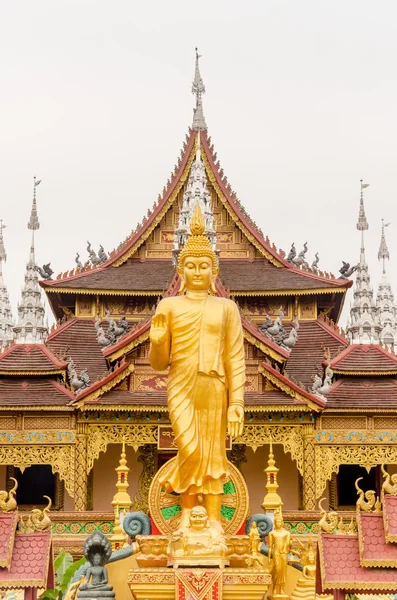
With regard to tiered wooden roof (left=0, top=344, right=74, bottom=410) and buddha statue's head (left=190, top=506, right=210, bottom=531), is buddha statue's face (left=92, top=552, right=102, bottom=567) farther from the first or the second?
tiered wooden roof (left=0, top=344, right=74, bottom=410)

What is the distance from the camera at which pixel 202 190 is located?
2339 centimetres

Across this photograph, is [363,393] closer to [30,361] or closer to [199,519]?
[30,361]

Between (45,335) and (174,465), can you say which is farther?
(45,335)

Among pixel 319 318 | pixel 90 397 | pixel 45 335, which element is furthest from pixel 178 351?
pixel 319 318

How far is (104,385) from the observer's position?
20.4 m

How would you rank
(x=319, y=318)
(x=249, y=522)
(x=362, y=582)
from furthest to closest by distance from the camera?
(x=319, y=318), (x=249, y=522), (x=362, y=582)

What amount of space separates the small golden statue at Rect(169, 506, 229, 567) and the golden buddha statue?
0.93 ft

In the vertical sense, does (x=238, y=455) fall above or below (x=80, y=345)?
below

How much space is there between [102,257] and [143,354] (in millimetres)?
5508

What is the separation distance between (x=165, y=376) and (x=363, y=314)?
397 centimetres

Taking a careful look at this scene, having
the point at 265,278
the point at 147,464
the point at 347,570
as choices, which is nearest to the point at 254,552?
the point at 347,570

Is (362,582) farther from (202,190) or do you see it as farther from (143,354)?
(202,190)

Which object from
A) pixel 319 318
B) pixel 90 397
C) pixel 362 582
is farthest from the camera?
pixel 319 318

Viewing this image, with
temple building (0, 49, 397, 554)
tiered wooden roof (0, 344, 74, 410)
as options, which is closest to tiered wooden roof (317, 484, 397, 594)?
temple building (0, 49, 397, 554)
